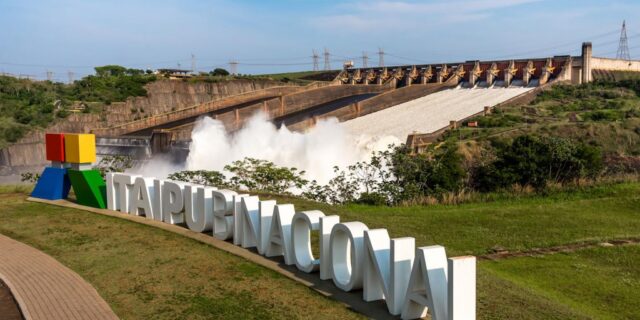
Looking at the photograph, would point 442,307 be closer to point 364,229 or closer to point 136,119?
point 364,229

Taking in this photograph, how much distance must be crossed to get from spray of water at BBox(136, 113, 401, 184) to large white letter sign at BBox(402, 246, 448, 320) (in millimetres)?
21069

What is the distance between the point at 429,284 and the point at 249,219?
471cm

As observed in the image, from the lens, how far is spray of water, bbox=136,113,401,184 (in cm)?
3014

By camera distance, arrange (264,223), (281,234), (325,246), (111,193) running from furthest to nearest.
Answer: (111,193), (264,223), (281,234), (325,246)

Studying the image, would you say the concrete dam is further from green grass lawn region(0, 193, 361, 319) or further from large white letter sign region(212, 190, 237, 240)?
large white letter sign region(212, 190, 237, 240)

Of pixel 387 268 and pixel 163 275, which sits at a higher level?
pixel 387 268

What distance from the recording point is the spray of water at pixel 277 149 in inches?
1187

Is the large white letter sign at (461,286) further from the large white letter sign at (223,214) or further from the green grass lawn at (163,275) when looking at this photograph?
the large white letter sign at (223,214)

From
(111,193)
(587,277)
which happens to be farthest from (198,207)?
(587,277)

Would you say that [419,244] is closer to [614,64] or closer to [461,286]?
[461,286]

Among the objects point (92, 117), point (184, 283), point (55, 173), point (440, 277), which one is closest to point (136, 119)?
point (92, 117)

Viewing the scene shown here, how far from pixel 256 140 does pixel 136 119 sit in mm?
12223

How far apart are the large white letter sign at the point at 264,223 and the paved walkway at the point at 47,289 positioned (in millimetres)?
3005

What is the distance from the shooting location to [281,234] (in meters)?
10.3
